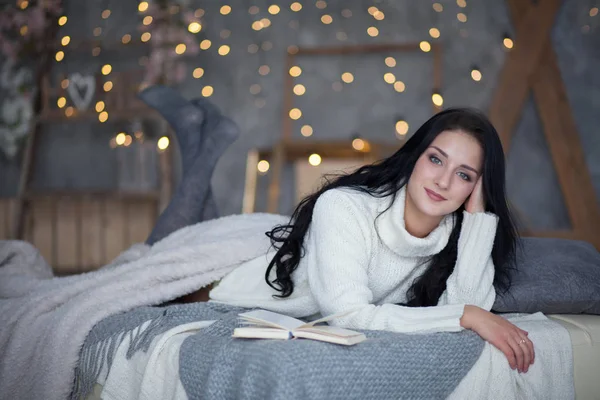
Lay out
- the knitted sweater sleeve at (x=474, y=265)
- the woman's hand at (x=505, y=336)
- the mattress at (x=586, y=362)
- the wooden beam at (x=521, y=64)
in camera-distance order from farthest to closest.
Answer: the wooden beam at (x=521, y=64) < the knitted sweater sleeve at (x=474, y=265) < the mattress at (x=586, y=362) < the woman's hand at (x=505, y=336)

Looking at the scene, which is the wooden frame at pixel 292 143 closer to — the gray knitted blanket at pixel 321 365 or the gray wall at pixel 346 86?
the gray wall at pixel 346 86

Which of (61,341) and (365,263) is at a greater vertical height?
(365,263)

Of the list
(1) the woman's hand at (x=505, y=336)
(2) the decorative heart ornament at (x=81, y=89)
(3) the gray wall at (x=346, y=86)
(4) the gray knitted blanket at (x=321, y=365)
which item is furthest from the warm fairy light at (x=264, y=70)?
(1) the woman's hand at (x=505, y=336)

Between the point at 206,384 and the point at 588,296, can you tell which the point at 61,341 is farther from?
the point at 588,296

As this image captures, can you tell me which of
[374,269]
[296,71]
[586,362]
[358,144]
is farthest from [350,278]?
[296,71]

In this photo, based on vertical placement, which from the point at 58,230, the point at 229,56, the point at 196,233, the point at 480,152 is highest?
the point at 229,56

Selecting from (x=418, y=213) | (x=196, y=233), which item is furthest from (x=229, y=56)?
(x=418, y=213)

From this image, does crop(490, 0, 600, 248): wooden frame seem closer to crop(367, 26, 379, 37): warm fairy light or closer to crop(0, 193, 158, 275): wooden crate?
crop(367, 26, 379, 37): warm fairy light

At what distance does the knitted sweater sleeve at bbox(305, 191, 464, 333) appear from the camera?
5.14 feet

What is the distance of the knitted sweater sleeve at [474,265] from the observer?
1.76 meters

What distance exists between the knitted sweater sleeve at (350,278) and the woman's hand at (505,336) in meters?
0.03

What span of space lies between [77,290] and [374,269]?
781 mm

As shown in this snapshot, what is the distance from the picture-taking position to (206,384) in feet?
4.45

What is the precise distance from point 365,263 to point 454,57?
2680 millimetres
